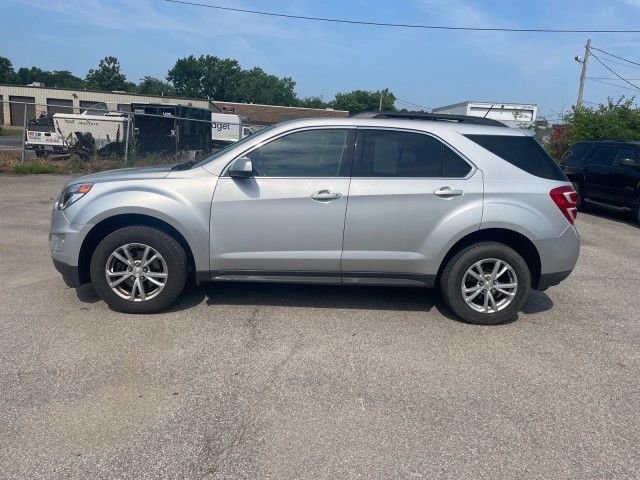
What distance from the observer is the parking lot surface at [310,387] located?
3.12 metres

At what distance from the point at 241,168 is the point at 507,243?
2.53 meters

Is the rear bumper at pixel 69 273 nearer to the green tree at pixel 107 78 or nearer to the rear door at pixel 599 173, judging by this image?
the rear door at pixel 599 173

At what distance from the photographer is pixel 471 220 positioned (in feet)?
16.5

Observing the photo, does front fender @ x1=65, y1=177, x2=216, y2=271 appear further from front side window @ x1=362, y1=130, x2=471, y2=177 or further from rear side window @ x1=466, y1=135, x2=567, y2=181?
rear side window @ x1=466, y1=135, x2=567, y2=181

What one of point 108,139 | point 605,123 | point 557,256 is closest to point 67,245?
point 557,256

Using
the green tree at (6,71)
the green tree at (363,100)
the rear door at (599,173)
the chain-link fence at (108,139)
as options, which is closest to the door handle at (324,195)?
the rear door at (599,173)

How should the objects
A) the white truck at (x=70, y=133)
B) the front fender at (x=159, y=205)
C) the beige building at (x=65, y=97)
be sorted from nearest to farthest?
the front fender at (x=159, y=205)
the white truck at (x=70, y=133)
the beige building at (x=65, y=97)

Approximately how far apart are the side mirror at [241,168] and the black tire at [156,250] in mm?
797

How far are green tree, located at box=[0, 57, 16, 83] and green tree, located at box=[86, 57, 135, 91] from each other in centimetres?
1280

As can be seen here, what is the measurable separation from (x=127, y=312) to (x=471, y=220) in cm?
313

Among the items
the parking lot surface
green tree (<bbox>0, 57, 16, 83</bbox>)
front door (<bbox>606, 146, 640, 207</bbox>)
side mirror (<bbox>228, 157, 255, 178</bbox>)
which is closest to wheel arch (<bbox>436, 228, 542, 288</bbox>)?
the parking lot surface

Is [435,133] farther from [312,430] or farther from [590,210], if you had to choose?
[590,210]

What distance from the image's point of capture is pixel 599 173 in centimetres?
1240

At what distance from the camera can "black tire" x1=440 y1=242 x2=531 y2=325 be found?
5.10 m
